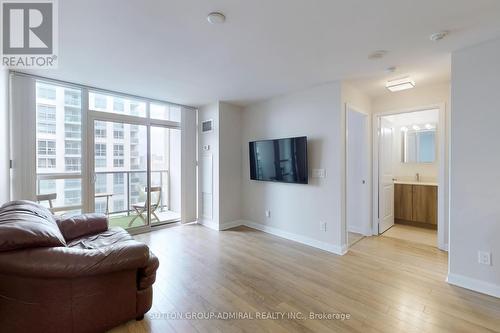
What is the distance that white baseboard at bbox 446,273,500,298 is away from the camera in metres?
2.24

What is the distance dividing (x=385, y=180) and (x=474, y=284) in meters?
2.27

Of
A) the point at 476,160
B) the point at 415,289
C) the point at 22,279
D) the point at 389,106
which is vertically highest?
the point at 389,106

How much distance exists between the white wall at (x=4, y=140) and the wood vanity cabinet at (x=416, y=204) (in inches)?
255

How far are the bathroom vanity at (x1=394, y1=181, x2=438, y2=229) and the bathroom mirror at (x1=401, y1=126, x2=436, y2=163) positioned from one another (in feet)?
1.93

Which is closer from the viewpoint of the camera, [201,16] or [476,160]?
[201,16]

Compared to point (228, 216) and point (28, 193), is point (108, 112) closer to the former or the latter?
point (28, 193)

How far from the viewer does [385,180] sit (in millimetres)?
4383

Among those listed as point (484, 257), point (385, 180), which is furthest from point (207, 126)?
point (484, 257)

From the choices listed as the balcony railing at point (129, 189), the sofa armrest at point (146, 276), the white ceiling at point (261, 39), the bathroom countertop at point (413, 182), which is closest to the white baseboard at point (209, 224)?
the balcony railing at point (129, 189)

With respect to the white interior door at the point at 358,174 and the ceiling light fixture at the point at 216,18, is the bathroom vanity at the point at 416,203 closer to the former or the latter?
the white interior door at the point at 358,174

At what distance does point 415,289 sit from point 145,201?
4.36 metres

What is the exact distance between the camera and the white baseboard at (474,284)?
7.34 ft

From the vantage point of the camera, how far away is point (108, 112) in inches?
154

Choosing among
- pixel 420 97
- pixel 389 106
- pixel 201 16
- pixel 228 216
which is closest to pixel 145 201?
pixel 228 216
